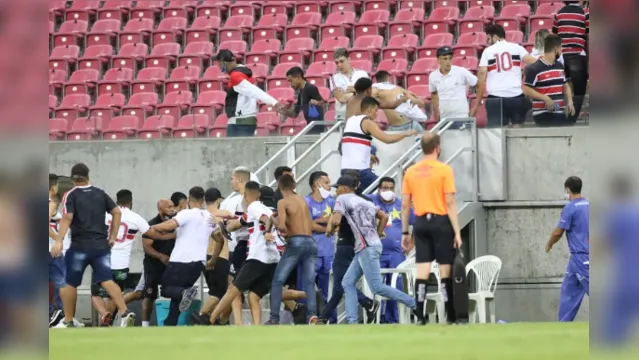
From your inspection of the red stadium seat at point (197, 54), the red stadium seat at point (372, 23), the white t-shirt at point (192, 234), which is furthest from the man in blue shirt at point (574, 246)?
the red stadium seat at point (197, 54)

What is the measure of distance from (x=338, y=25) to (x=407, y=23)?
129 cm

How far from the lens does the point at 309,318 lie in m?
12.9

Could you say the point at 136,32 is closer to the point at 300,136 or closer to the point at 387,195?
the point at 300,136

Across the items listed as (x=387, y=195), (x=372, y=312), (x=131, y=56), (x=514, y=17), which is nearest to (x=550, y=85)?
(x=387, y=195)

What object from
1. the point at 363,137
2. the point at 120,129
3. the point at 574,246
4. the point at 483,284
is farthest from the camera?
the point at 120,129

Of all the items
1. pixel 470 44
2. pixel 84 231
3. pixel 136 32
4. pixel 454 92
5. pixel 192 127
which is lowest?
pixel 84 231

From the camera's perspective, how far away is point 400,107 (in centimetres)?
1558

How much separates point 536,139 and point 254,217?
15.4ft

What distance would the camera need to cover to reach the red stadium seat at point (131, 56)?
22875mm

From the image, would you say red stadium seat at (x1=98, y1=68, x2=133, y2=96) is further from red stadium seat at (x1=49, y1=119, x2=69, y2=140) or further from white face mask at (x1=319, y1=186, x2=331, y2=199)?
white face mask at (x1=319, y1=186, x2=331, y2=199)

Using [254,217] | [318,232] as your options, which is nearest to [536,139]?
[318,232]

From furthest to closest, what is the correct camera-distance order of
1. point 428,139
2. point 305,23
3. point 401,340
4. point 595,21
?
point 305,23 < point 428,139 < point 401,340 < point 595,21

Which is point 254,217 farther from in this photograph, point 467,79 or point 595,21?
point 595,21

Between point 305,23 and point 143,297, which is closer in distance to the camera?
point 143,297
